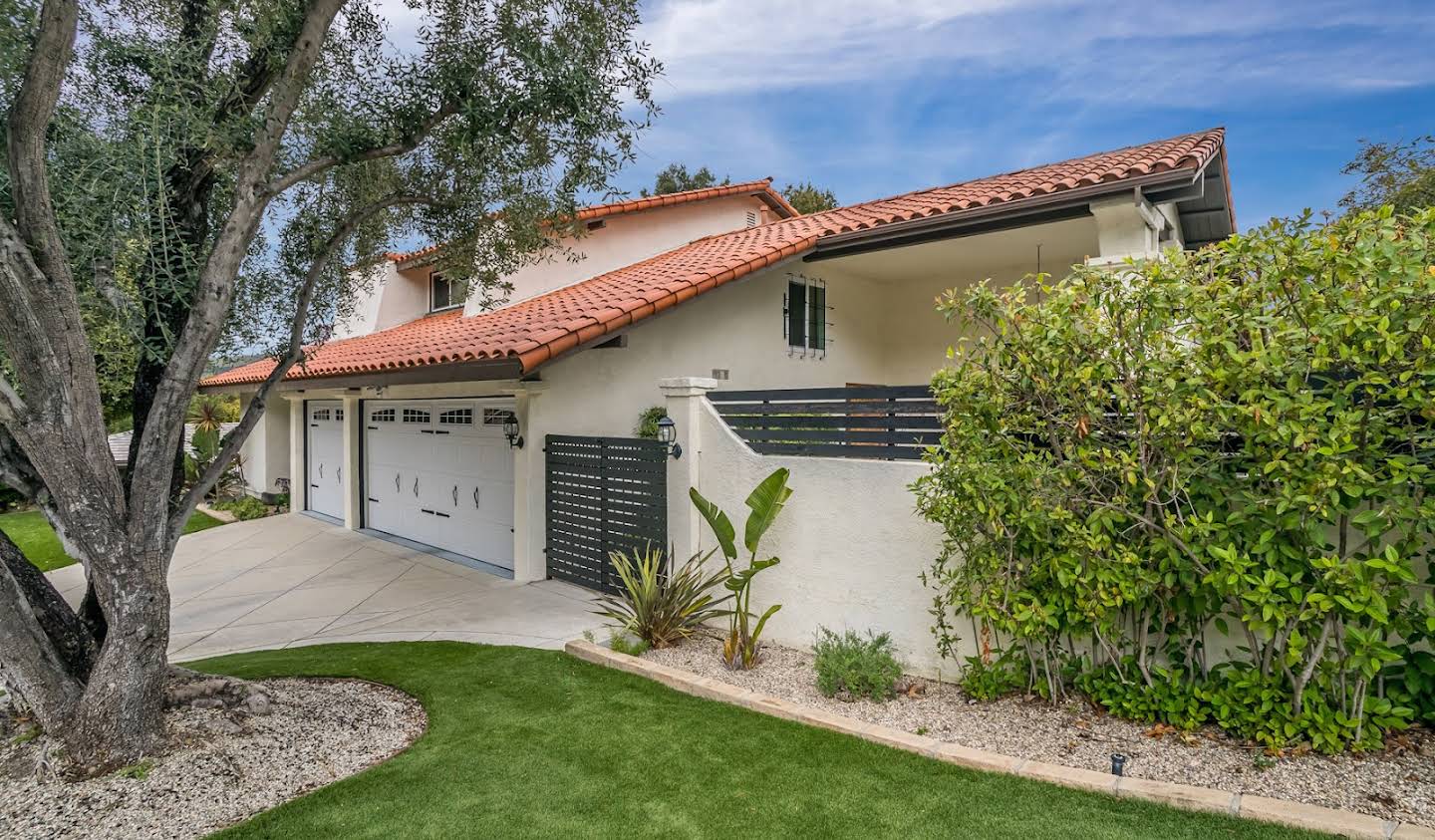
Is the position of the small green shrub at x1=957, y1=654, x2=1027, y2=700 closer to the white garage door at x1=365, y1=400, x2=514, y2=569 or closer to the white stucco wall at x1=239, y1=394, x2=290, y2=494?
the white garage door at x1=365, y1=400, x2=514, y2=569

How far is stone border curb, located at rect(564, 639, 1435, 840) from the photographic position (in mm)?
3367

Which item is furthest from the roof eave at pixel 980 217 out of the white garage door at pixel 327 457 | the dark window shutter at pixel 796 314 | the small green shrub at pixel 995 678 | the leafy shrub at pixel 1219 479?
the white garage door at pixel 327 457

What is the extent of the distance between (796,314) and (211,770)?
9.43 meters

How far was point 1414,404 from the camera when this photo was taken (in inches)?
142

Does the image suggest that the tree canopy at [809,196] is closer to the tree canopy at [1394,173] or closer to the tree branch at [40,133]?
the tree canopy at [1394,173]

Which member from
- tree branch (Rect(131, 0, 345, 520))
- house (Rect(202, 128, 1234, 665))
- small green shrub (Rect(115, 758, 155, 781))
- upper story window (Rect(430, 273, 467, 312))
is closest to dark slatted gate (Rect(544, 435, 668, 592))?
house (Rect(202, 128, 1234, 665))

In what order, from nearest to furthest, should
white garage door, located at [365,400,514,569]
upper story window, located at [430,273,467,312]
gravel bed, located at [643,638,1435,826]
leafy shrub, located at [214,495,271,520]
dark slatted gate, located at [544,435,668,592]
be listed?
gravel bed, located at [643,638,1435,826] → dark slatted gate, located at [544,435,668,592] → white garage door, located at [365,400,514,569] → leafy shrub, located at [214,495,271,520] → upper story window, located at [430,273,467,312]

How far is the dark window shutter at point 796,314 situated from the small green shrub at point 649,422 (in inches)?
127

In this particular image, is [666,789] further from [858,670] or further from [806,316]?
[806,316]

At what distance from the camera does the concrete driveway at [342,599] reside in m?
7.61

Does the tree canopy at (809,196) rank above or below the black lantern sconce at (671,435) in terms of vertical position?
above

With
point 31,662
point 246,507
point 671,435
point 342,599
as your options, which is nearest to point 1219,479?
point 671,435

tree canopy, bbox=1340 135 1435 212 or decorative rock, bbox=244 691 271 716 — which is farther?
tree canopy, bbox=1340 135 1435 212

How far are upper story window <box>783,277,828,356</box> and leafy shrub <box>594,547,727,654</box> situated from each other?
524 centimetres
